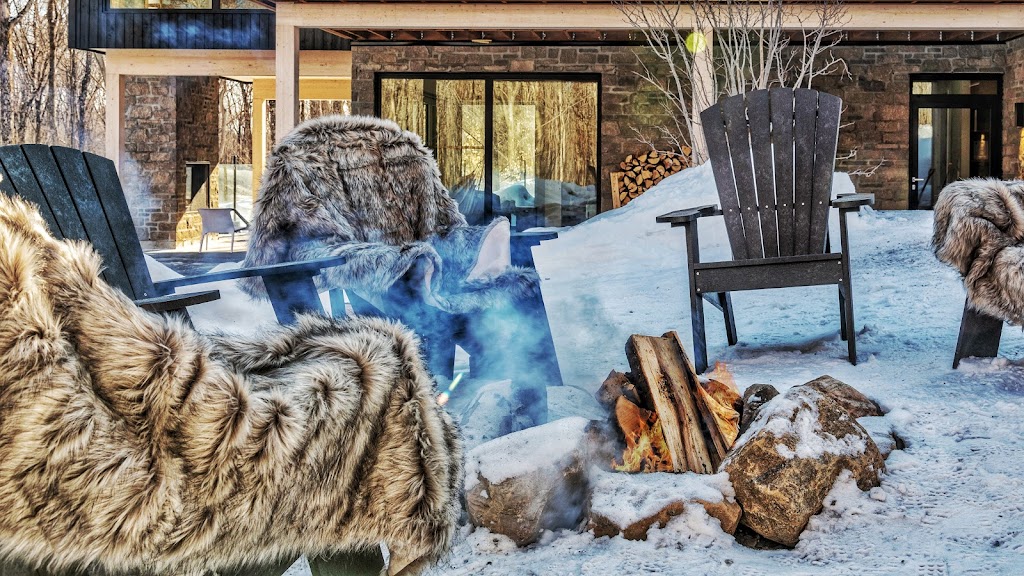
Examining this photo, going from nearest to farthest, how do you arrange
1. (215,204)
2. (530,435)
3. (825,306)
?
(530,435) < (825,306) < (215,204)

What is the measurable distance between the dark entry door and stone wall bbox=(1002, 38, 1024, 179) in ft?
0.39

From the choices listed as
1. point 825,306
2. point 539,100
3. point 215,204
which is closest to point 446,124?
point 539,100

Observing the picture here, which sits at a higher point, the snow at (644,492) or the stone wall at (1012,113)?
the stone wall at (1012,113)

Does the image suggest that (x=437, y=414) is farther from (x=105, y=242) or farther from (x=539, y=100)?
(x=539, y=100)

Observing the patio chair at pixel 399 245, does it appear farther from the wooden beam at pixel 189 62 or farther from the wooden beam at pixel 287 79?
the wooden beam at pixel 189 62

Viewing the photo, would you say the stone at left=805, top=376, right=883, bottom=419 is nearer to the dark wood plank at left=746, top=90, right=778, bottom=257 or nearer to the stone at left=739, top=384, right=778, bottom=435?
the stone at left=739, top=384, right=778, bottom=435

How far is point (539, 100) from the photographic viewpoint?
33.0 feet

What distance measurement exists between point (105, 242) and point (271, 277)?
50cm

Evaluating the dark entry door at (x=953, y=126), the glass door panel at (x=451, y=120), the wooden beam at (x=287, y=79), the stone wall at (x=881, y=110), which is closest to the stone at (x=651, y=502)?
the wooden beam at (x=287, y=79)

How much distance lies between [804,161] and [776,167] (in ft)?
0.38

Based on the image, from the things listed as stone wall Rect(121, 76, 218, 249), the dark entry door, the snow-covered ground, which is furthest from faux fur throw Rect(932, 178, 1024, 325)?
stone wall Rect(121, 76, 218, 249)

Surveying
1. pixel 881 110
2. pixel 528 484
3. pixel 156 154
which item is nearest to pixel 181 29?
pixel 156 154

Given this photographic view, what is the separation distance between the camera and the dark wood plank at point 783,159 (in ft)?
12.8

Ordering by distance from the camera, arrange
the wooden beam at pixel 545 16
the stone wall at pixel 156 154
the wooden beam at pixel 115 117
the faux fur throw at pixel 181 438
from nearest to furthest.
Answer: the faux fur throw at pixel 181 438 → the wooden beam at pixel 545 16 → the wooden beam at pixel 115 117 → the stone wall at pixel 156 154
